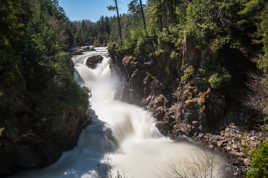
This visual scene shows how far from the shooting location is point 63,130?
12180mm

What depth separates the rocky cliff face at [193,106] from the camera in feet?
39.3

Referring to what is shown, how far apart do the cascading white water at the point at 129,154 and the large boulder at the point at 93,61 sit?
1140 cm

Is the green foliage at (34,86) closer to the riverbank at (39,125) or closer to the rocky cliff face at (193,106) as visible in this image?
the riverbank at (39,125)

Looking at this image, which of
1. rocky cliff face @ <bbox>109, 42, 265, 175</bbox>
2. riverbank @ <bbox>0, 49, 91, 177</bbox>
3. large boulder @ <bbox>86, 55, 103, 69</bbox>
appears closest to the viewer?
riverbank @ <bbox>0, 49, 91, 177</bbox>

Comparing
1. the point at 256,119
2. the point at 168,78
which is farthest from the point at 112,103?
the point at 256,119

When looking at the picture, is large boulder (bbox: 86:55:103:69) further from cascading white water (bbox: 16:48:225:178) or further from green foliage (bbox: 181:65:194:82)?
green foliage (bbox: 181:65:194:82)

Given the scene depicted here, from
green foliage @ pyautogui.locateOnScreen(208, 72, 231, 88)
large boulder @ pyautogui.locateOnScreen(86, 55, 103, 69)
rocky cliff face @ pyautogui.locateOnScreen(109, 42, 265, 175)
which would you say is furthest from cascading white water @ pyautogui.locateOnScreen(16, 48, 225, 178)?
large boulder @ pyautogui.locateOnScreen(86, 55, 103, 69)

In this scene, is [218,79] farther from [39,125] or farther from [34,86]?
[34,86]

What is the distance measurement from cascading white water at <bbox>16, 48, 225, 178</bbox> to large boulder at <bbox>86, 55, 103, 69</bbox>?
1140cm

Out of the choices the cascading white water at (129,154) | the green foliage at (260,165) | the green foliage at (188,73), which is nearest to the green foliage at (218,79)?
the green foliage at (188,73)

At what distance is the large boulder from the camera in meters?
29.4

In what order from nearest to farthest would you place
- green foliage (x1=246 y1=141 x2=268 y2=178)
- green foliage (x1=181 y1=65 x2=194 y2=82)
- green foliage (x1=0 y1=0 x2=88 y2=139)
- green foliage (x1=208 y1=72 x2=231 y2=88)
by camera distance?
1. green foliage (x1=246 y1=141 x2=268 y2=178)
2. green foliage (x1=0 y1=0 x2=88 y2=139)
3. green foliage (x1=208 y1=72 x2=231 y2=88)
4. green foliage (x1=181 y1=65 x2=194 y2=82)

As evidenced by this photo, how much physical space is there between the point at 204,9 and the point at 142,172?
15.2m

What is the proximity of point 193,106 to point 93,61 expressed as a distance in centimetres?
2118
